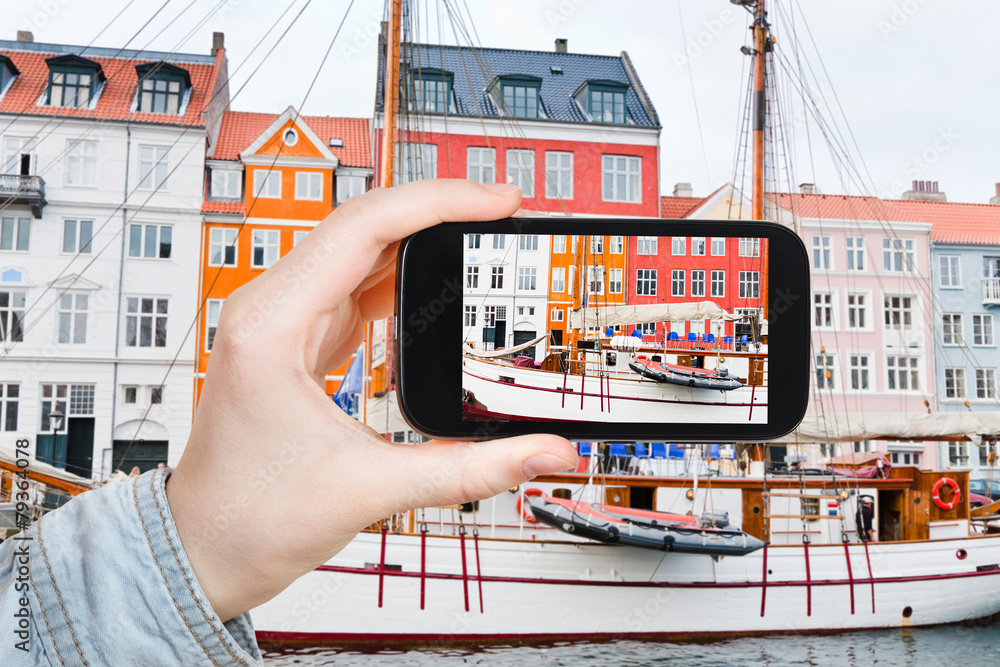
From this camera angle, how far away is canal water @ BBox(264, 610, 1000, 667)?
7.38m

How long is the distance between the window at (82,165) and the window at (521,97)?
776 centimetres

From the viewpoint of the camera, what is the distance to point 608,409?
4.02 feet

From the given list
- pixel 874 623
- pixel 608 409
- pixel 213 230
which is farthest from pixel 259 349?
pixel 213 230

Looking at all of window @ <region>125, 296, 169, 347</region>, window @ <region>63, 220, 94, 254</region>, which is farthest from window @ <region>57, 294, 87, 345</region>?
window @ <region>63, 220, 94, 254</region>

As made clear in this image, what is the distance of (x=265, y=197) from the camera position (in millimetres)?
14859

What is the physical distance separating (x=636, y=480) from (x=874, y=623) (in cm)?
322

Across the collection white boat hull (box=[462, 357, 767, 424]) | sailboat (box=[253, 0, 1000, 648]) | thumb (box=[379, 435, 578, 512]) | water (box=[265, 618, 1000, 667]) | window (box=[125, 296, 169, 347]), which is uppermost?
window (box=[125, 296, 169, 347])

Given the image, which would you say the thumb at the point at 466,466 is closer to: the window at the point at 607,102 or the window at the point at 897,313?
the window at the point at 607,102

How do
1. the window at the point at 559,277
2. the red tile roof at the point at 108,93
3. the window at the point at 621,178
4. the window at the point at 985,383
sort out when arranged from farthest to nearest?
the window at the point at 985,383
the window at the point at 621,178
the red tile roof at the point at 108,93
the window at the point at 559,277

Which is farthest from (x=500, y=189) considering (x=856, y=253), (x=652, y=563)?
(x=856, y=253)

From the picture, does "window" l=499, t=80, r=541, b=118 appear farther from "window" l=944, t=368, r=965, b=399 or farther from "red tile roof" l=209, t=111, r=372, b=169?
"window" l=944, t=368, r=965, b=399

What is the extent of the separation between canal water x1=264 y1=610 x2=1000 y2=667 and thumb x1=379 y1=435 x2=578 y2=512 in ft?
22.6

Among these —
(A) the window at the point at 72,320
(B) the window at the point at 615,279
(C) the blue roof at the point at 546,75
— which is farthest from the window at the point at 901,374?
(B) the window at the point at 615,279

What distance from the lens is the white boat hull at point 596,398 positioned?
3.78ft
